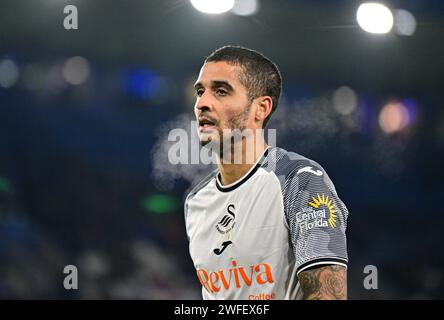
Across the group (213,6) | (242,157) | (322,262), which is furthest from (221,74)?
(213,6)

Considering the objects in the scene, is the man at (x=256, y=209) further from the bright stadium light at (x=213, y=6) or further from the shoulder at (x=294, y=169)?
the bright stadium light at (x=213, y=6)

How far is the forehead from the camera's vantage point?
96.4 inches

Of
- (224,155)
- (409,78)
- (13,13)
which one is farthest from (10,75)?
(409,78)

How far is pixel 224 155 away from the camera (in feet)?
8.21

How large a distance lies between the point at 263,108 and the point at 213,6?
1.28 m

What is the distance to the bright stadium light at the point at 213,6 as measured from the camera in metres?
3.54

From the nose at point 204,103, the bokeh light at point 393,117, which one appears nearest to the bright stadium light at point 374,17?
the bokeh light at point 393,117

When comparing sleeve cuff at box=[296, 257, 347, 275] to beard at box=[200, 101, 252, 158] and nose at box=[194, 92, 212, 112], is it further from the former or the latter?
nose at box=[194, 92, 212, 112]

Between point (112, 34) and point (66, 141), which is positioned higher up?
point (112, 34)

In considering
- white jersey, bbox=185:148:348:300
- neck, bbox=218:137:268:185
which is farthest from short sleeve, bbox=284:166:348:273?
neck, bbox=218:137:268:185

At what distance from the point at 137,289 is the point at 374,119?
6.37ft

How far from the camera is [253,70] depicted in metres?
2.50

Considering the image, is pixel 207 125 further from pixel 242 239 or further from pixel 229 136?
pixel 242 239
